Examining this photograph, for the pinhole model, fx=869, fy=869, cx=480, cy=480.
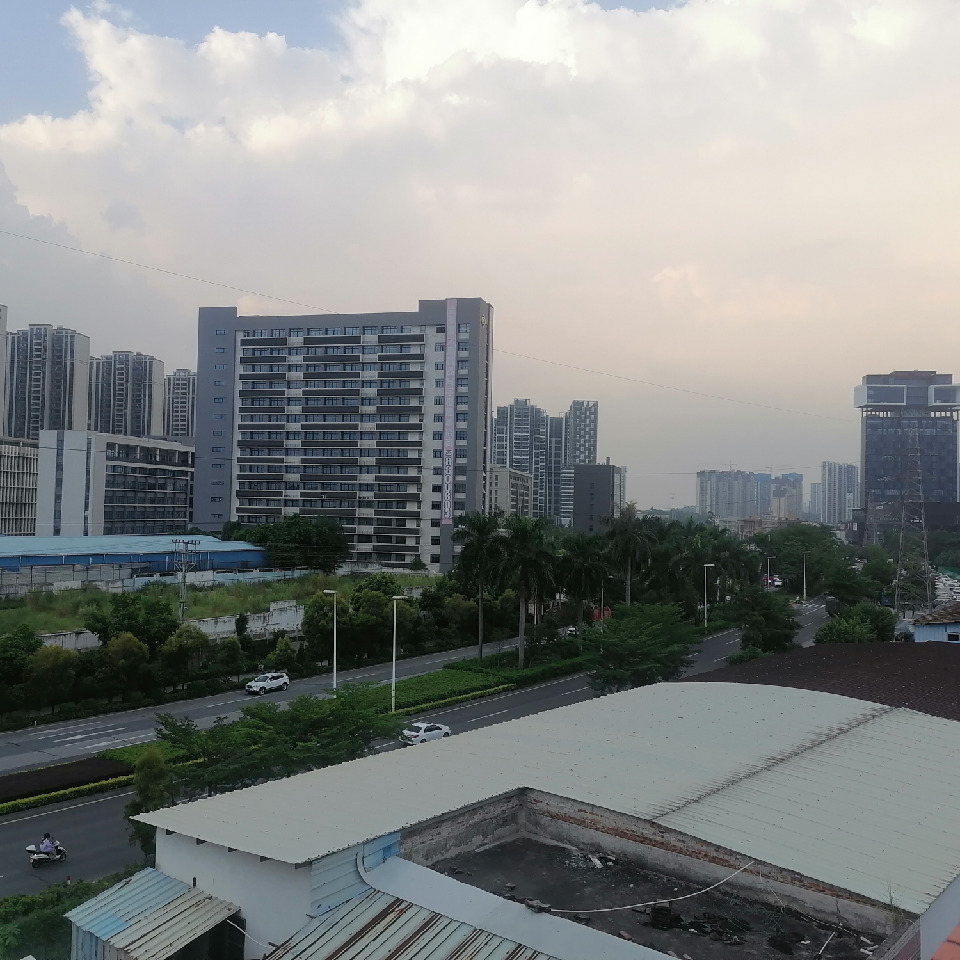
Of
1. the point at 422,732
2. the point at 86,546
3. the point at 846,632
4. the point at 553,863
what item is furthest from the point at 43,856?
the point at 86,546

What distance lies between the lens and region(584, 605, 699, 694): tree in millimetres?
27328

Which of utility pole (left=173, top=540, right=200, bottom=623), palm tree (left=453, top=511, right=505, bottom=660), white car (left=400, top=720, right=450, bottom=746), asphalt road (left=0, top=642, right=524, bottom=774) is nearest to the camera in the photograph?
asphalt road (left=0, top=642, right=524, bottom=774)

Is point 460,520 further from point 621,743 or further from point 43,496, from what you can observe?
point 43,496

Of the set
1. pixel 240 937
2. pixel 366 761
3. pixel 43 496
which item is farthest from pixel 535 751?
pixel 43 496

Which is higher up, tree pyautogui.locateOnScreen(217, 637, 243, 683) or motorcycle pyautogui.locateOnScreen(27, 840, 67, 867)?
tree pyautogui.locateOnScreen(217, 637, 243, 683)

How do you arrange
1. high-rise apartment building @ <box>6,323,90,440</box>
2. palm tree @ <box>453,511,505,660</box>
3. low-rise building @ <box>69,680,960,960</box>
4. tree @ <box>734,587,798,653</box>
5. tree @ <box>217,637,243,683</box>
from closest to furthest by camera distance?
low-rise building @ <box>69,680,960,960</box> < tree @ <box>217,637,243,683</box> < palm tree @ <box>453,511,505,660</box> < tree @ <box>734,587,798,653</box> < high-rise apartment building @ <box>6,323,90,440</box>

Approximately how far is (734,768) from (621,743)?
2.01m

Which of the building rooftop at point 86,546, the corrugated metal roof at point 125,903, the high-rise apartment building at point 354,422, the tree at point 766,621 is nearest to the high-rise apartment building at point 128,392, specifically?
the high-rise apartment building at point 354,422

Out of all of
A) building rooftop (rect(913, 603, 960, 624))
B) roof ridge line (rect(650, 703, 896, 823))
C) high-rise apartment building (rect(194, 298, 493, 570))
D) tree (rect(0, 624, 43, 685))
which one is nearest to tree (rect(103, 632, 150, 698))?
tree (rect(0, 624, 43, 685))

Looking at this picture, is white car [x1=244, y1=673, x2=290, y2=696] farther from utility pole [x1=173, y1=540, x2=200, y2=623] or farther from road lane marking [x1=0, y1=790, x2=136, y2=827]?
road lane marking [x1=0, y1=790, x2=136, y2=827]

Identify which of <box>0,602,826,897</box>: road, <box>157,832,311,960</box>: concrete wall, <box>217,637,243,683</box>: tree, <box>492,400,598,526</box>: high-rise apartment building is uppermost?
<box>492,400,598,526</box>: high-rise apartment building

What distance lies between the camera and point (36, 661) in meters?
27.4

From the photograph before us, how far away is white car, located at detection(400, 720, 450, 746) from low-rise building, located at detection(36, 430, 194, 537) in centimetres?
5561

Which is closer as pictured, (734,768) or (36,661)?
(734,768)
